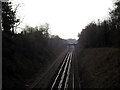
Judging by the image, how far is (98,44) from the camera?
5300 centimetres

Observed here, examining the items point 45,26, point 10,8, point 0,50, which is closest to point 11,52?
point 0,50

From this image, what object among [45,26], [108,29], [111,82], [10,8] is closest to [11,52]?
[10,8]

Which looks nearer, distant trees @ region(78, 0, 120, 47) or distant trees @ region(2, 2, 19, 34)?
distant trees @ region(2, 2, 19, 34)

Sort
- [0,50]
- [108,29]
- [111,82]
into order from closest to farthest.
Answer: [111,82] → [0,50] → [108,29]

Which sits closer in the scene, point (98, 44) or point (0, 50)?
point (0, 50)

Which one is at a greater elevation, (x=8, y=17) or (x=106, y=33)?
(x=8, y=17)

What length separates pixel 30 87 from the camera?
78.9 ft

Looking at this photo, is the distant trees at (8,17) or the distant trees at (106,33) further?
the distant trees at (106,33)

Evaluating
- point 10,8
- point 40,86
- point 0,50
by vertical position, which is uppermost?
point 10,8

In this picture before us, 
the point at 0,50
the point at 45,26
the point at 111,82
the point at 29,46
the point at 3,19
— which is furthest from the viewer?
the point at 45,26

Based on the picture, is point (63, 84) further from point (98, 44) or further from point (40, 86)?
point (98, 44)

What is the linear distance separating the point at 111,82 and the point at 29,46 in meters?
26.5

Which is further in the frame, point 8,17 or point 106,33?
point 106,33

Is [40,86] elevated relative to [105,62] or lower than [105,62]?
lower
